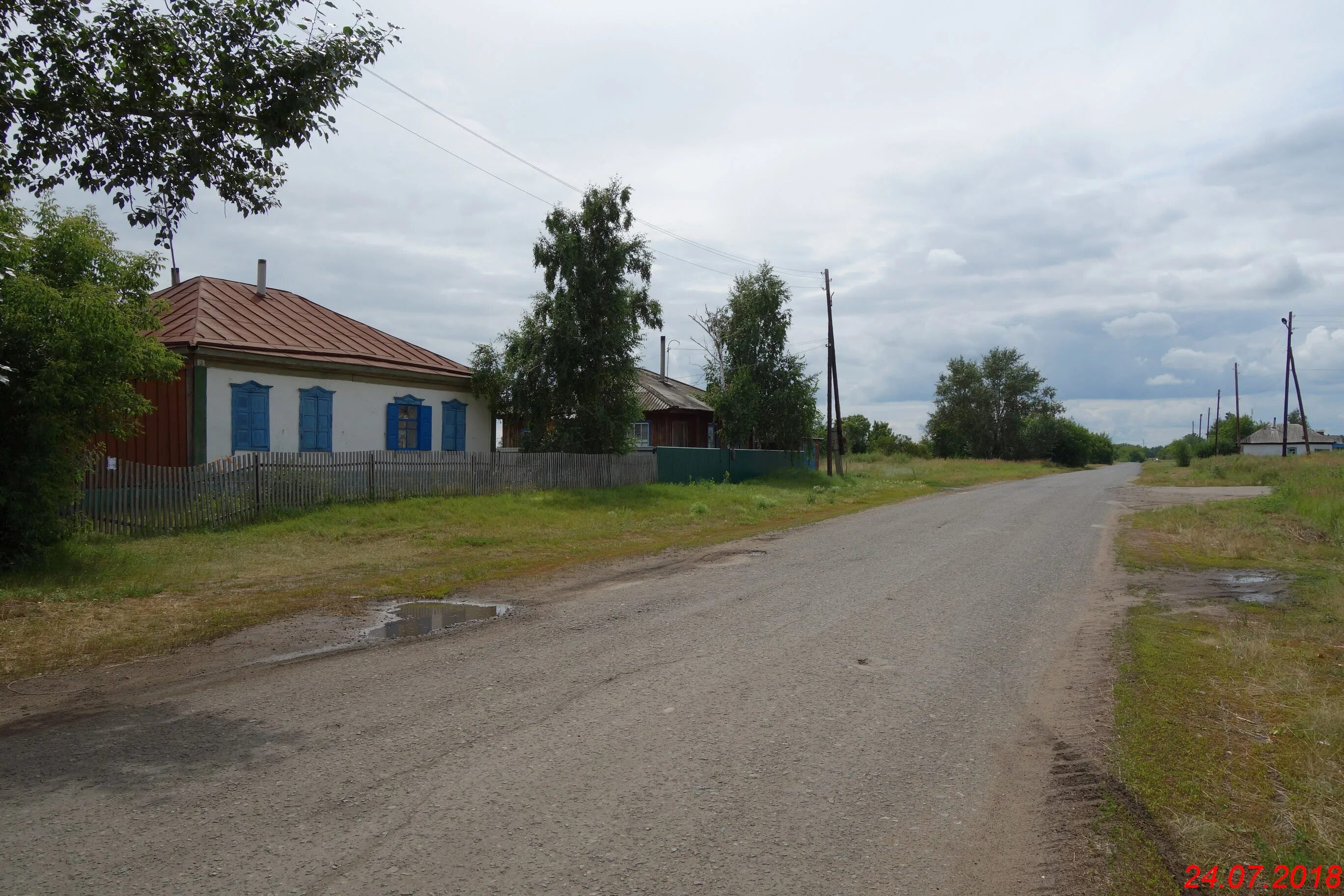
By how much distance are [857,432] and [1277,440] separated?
67.7m

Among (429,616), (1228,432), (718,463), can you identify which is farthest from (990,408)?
(429,616)

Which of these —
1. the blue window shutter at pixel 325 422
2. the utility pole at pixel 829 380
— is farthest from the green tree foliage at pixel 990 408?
the blue window shutter at pixel 325 422

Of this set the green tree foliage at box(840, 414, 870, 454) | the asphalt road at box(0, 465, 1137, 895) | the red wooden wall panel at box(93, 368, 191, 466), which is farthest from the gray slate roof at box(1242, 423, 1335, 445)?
the asphalt road at box(0, 465, 1137, 895)

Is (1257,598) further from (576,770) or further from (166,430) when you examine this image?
(166,430)

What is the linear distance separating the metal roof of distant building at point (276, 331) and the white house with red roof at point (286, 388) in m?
0.03

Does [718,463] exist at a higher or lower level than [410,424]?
lower

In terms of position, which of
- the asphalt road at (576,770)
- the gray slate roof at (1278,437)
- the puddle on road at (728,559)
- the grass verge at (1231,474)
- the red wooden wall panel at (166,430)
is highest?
the gray slate roof at (1278,437)

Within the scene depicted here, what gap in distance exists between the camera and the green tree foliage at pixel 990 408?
90375 millimetres

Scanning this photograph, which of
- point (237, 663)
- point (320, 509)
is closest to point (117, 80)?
point (237, 663)

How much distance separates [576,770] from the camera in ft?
15.7

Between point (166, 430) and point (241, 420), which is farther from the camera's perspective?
point (241, 420)

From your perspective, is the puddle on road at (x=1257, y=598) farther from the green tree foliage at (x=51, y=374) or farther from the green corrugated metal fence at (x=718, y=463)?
the green corrugated metal fence at (x=718, y=463)

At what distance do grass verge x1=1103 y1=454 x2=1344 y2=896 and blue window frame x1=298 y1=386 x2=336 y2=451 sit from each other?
18.3m

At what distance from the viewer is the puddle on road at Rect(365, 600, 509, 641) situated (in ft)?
28.1
